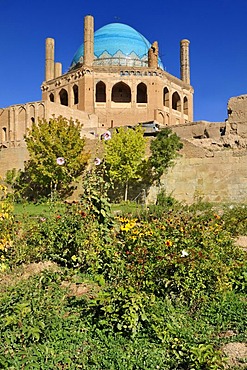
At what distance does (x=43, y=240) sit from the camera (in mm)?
6945

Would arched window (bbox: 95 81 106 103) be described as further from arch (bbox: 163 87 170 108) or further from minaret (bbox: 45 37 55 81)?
arch (bbox: 163 87 170 108)

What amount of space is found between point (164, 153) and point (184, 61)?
2278cm

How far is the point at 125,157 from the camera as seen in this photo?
20188mm

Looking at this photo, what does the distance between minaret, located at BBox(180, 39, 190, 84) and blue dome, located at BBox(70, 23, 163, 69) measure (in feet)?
6.79

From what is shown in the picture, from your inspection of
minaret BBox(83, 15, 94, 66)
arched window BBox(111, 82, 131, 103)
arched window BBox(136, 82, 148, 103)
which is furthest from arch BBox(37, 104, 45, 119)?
arched window BBox(136, 82, 148, 103)

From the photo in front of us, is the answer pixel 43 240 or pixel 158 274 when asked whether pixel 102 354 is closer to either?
pixel 158 274

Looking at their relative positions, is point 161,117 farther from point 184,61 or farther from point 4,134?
point 4,134

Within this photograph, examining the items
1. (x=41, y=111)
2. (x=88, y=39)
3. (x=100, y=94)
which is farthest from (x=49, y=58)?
(x=41, y=111)

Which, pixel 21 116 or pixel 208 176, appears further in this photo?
pixel 21 116

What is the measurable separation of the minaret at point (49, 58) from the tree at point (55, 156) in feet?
54.5

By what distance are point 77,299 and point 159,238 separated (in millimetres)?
1383

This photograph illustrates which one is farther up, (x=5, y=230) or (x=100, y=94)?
(x=100, y=94)

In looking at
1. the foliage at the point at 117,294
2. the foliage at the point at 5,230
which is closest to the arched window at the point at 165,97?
the foliage at the point at 117,294

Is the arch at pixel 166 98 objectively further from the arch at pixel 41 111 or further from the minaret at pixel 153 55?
the arch at pixel 41 111
